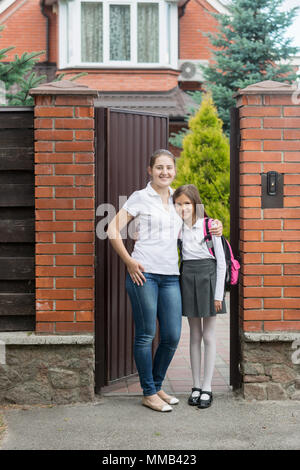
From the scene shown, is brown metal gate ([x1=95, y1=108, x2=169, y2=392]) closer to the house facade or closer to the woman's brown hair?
the woman's brown hair

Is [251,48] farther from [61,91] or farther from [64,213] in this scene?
[64,213]

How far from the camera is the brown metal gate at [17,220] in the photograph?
16.7 feet

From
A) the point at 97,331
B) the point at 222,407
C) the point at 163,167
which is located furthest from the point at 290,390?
the point at 163,167

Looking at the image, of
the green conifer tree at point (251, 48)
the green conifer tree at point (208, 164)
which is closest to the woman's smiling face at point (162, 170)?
the green conifer tree at point (208, 164)

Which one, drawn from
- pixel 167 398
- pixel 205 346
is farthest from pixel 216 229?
pixel 167 398

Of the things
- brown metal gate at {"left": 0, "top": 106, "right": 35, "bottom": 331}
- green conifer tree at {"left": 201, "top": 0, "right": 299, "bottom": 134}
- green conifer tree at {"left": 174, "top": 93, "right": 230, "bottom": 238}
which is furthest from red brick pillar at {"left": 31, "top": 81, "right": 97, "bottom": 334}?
green conifer tree at {"left": 201, "top": 0, "right": 299, "bottom": 134}

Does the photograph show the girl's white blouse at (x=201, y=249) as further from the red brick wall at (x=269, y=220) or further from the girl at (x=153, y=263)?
the red brick wall at (x=269, y=220)

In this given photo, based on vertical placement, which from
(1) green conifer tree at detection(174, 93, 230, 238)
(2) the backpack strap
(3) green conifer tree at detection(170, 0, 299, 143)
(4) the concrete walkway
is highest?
(3) green conifer tree at detection(170, 0, 299, 143)

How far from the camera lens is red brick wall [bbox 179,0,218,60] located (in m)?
19.0

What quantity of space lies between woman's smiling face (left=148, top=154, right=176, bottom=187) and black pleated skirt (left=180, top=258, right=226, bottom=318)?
598mm

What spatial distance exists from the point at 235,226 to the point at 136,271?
0.99 m

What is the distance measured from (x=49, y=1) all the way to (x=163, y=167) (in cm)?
1484

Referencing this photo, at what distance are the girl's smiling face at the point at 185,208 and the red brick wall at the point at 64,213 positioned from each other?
62 centimetres

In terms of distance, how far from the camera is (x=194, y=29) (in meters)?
19.1
